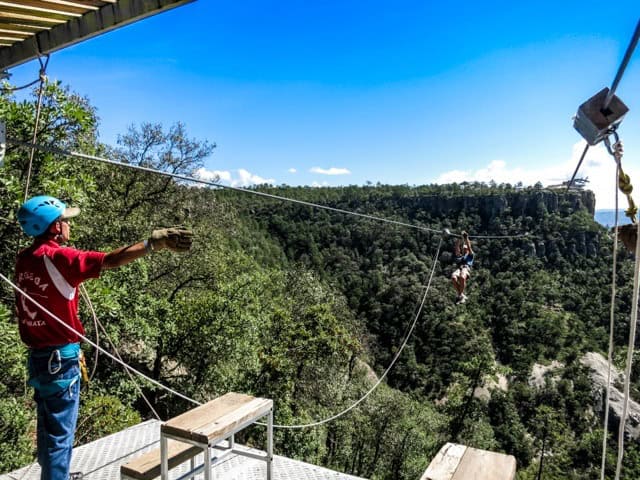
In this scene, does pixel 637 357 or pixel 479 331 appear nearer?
pixel 637 357

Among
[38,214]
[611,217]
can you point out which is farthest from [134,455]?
[611,217]

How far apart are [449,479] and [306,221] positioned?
5520 cm

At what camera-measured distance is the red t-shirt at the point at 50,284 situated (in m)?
2.09

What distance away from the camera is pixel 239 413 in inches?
97.3

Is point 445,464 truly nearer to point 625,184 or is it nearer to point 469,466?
point 469,466

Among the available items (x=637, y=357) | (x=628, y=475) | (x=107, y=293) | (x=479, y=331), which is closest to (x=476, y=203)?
(x=479, y=331)

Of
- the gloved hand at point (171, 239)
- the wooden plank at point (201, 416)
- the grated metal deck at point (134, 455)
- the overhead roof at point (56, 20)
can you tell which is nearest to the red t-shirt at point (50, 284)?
the gloved hand at point (171, 239)

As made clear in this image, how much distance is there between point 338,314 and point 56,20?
2485cm

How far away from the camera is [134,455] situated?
3.72 metres


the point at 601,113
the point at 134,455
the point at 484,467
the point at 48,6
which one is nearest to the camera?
the point at 601,113

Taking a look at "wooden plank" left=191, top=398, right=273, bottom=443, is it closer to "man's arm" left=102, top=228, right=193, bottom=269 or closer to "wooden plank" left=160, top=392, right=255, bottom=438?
"wooden plank" left=160, top=392, right=255, bottom=438

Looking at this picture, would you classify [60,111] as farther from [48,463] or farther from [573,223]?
[573,223]

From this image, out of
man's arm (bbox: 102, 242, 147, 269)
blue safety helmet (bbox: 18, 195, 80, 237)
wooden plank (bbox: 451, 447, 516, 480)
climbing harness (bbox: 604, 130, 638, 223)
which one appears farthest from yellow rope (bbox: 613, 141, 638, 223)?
blue safety helmet (bbox: 18, 195, 80, 237)

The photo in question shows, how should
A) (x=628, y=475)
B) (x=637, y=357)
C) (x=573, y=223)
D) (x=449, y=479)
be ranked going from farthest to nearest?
(x=573, y=223) < (x=637, y=357) < (x=628, y=475) < (x=449, y=479)
